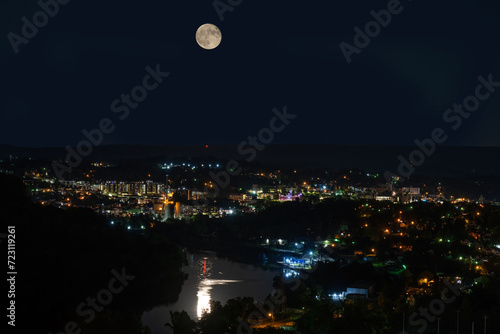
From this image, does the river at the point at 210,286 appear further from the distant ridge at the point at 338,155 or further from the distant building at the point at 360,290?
the distant ridge at the point at 338,155

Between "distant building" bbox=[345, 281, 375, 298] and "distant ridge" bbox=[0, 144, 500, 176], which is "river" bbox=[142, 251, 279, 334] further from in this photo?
"distant ridge" bbox=[0, 144, 500, 176]

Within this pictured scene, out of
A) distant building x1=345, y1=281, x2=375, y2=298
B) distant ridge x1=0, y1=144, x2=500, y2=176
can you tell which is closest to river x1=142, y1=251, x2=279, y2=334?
distant building x1=345, y1=281, x2=375, y2=298

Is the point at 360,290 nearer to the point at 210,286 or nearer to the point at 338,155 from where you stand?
the point at 210,286

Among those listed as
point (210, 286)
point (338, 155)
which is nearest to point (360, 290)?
point (210, 286)

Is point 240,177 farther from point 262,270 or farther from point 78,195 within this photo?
point 262,270

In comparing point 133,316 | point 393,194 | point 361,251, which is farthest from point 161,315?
point 393,194

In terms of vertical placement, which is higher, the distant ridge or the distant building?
the distant ridge

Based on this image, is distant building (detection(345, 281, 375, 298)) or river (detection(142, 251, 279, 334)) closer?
river (detection(142, 251, 279, 334))

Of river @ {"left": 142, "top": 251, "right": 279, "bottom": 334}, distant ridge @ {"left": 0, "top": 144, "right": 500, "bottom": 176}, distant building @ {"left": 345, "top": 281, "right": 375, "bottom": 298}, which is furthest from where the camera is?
distant ridge @ {"left": 0, "top": 144, "right": 500, "bottom": 176}

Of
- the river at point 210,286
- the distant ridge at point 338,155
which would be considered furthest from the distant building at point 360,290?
the distant ridge at point 338,155
